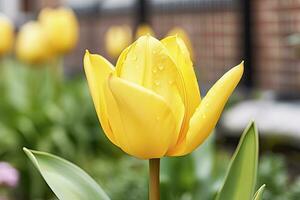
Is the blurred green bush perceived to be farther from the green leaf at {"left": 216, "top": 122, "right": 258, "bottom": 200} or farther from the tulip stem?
the tulip stem

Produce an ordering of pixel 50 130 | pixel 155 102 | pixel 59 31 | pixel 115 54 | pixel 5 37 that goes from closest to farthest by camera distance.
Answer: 1. pixel 155 102
2. pixel 50 130
3. pixel 59 31
4. pixel 5 37
5. pixel 115 54

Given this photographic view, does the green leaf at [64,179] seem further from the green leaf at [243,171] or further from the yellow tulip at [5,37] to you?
the yellow tulip at [5,37]

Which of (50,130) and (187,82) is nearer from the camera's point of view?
(187,82)

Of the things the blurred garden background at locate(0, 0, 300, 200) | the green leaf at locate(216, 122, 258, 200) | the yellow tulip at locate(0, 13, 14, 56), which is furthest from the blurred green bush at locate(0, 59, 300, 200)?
the green leaf at locate(216, 122, 258, 200)

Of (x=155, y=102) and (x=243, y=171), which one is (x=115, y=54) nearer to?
(x=243, y=171)

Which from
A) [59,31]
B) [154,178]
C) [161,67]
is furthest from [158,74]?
[59,31]
